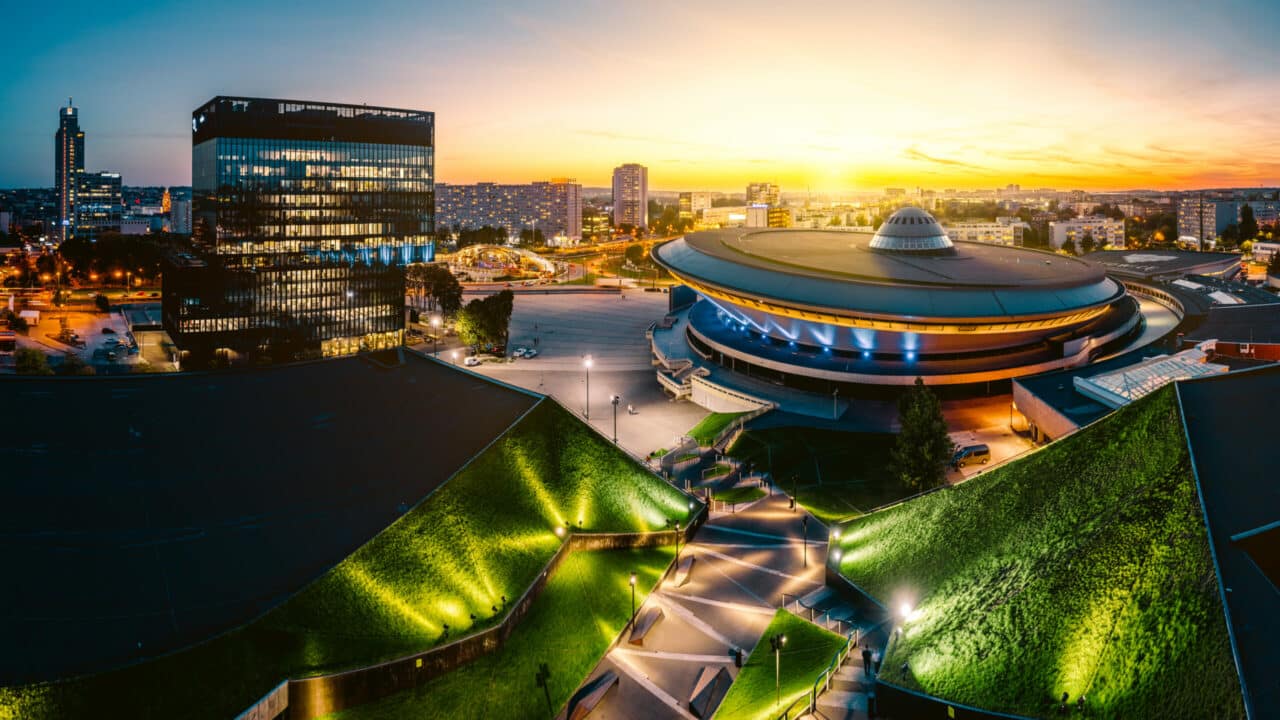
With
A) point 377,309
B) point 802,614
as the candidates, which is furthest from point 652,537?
point 377,309

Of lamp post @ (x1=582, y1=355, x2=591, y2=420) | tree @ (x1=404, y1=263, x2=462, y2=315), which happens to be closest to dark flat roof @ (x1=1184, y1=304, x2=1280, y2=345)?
lamp post @ (x1=582, y1=355, x2=591, y2=420)

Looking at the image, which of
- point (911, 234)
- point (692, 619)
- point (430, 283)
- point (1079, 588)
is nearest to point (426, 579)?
point (692, 619)

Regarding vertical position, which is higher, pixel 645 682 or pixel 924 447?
pixel 924 447

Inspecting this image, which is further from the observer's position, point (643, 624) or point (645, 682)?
point (643, 624)

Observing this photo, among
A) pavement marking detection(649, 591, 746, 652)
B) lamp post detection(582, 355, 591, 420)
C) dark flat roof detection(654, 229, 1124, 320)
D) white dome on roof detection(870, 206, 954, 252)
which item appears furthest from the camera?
white dome on roof detection(870, 206, 954, 252)

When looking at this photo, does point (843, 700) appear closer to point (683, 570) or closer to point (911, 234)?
point (683, 570)

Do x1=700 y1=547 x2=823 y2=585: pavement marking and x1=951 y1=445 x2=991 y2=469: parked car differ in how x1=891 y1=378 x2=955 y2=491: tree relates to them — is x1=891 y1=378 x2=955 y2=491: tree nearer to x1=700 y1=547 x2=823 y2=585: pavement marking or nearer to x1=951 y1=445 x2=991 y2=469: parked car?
x1=951 y1=445 x2=991 y2=469: parked car

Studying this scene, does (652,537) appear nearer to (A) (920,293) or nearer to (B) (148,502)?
(B) (148,502)
